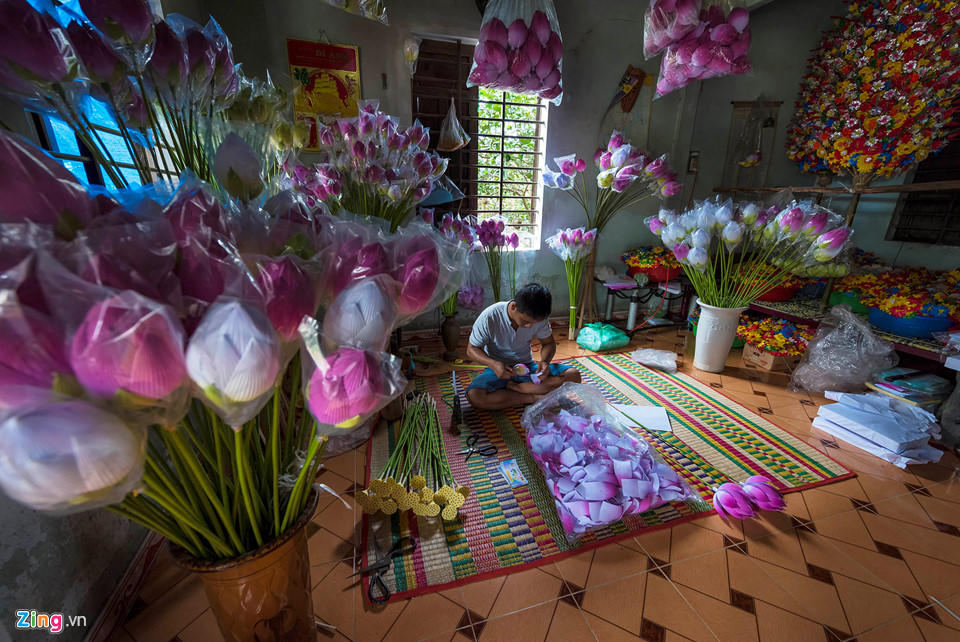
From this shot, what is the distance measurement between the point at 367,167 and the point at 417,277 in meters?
1.06

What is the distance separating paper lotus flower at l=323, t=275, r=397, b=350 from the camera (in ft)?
1.29

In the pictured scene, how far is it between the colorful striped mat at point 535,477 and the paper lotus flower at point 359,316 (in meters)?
1.01

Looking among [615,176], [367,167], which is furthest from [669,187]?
[367,167]

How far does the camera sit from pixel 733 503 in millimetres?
1307

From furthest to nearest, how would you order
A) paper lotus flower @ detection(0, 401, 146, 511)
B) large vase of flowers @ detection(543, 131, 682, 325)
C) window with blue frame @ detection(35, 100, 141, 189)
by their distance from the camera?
large vase of flowers @ detection(543, 131, 682, 325) < window with blue frame @ detection(35, 100, 141, 189) < paper lotus flower @ detection(0, 401, 146, 511)

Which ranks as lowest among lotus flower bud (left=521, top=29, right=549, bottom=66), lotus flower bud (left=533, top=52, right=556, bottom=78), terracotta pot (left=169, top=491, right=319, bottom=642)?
terracotta pot (left=169, top=491, right=319, bottom=642)

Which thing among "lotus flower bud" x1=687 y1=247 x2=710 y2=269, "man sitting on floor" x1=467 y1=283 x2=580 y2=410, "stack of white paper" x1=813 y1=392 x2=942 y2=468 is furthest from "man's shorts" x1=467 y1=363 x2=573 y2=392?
"stack of white paper" x1=813 y1=392 x2=942 y2=468

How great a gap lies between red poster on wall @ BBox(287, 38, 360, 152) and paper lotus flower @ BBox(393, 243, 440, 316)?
2.49 m

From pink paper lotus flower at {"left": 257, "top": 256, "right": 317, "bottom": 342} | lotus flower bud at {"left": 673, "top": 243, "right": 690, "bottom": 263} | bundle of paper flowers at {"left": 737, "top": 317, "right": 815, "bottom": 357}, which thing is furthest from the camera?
bundle of paper flowers at {"left": 737, "top": 317, "right": 815, "bottom": 357}

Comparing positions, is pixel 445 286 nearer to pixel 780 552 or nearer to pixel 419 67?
pixel 780 552

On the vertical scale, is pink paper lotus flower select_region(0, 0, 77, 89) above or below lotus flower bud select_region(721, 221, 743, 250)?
above

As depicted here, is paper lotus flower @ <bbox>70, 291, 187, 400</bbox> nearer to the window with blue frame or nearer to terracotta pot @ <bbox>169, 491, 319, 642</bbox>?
terracotta pot @ <bbox>169, 491, 319, 642</bbox>

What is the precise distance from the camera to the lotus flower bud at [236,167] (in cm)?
51

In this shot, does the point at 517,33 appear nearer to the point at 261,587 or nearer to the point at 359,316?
the point at 359,316
